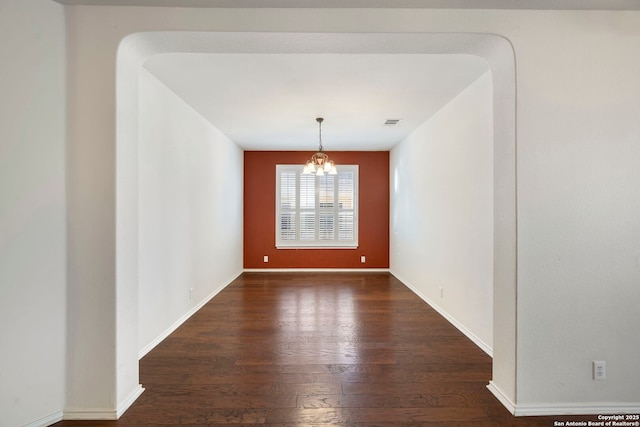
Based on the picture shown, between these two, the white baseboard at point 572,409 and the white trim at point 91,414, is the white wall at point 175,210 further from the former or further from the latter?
the white baseboard at point 572,409

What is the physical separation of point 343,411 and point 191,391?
1.04m

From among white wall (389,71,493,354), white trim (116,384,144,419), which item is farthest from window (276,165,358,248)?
white trim (116,384,144,419)

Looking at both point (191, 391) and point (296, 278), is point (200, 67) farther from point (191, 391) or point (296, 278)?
point (296, 278)

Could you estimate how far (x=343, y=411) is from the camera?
5.93 feet

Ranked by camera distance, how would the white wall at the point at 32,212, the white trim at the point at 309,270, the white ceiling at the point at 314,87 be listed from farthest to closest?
the white trim at the point at 309,270 < the white ceiling at the point at 314,87 < the white wall at the point at 32,212

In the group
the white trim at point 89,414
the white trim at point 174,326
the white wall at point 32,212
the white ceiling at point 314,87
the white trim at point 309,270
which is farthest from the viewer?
the white trim at point 309,270

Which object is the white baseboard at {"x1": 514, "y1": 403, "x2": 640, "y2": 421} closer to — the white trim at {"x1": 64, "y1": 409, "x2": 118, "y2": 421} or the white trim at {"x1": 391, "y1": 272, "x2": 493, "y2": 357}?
the white trim at {"x1": 391, "y1": 272, "x2": 493, "y2": 357}

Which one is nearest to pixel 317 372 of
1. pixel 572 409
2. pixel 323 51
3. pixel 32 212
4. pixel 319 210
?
pixel 572 409

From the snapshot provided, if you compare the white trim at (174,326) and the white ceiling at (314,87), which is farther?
the white trim at (174,326)

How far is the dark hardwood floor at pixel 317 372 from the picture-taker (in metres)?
1.77

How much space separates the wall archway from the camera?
70.0 inches

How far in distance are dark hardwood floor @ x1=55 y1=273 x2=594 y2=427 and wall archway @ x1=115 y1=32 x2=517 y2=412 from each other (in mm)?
256

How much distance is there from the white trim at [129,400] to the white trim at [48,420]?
1.04 feet

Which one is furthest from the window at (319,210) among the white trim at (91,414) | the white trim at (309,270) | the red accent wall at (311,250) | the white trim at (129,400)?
the white trim at (91,414)
